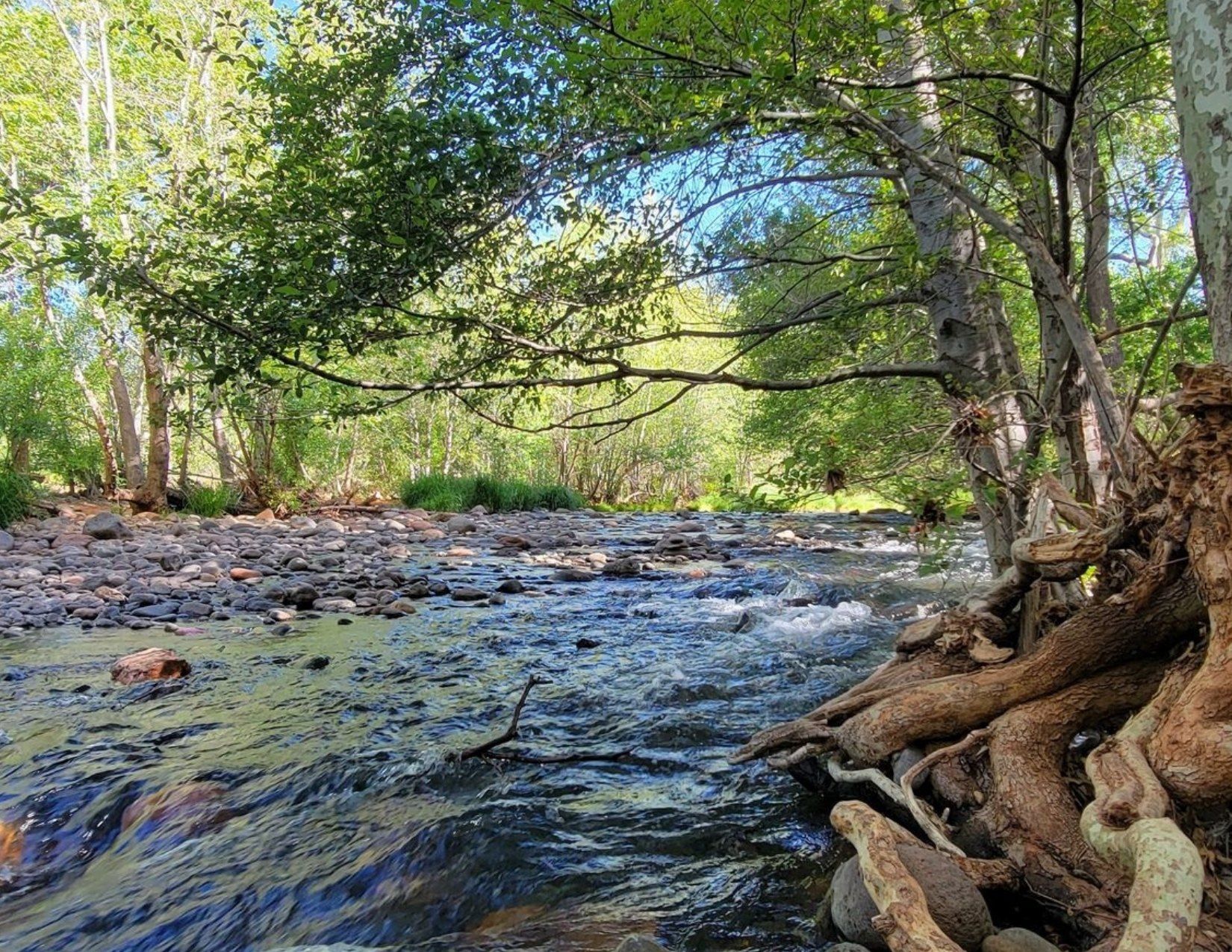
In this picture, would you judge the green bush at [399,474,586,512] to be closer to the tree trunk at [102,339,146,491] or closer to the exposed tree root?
the tree trunk at [102,339,146,491]

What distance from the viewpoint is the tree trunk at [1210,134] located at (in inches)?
73.3

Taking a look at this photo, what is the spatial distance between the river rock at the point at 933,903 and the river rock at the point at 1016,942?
0.02 m

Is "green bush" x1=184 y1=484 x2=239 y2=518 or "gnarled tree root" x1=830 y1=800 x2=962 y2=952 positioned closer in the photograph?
"gnarled tree root" x1=830 y1=800 x2=962 y2=952

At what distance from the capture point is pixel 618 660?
226 inches

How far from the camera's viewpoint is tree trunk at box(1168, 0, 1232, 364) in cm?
186

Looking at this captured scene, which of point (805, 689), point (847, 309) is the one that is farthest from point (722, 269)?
point (805, 689)

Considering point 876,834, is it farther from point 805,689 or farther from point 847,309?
point 847,309

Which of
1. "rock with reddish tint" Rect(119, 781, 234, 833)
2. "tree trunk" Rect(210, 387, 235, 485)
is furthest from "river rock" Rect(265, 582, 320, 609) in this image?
"tree trunk" Rect(210, 387, 235, 485)

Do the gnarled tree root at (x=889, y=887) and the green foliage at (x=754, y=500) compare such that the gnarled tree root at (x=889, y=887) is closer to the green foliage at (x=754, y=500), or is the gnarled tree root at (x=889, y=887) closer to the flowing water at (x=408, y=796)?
the flowing water at (x=408, y=796)

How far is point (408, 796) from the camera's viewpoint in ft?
11.1

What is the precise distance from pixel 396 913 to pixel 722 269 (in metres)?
4.19

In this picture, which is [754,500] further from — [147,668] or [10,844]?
[147,668]

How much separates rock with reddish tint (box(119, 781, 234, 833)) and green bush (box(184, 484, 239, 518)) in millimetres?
14110

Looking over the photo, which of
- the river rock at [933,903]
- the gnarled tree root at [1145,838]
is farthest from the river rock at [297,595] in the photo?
the gnarled tree root at [1145,838]
